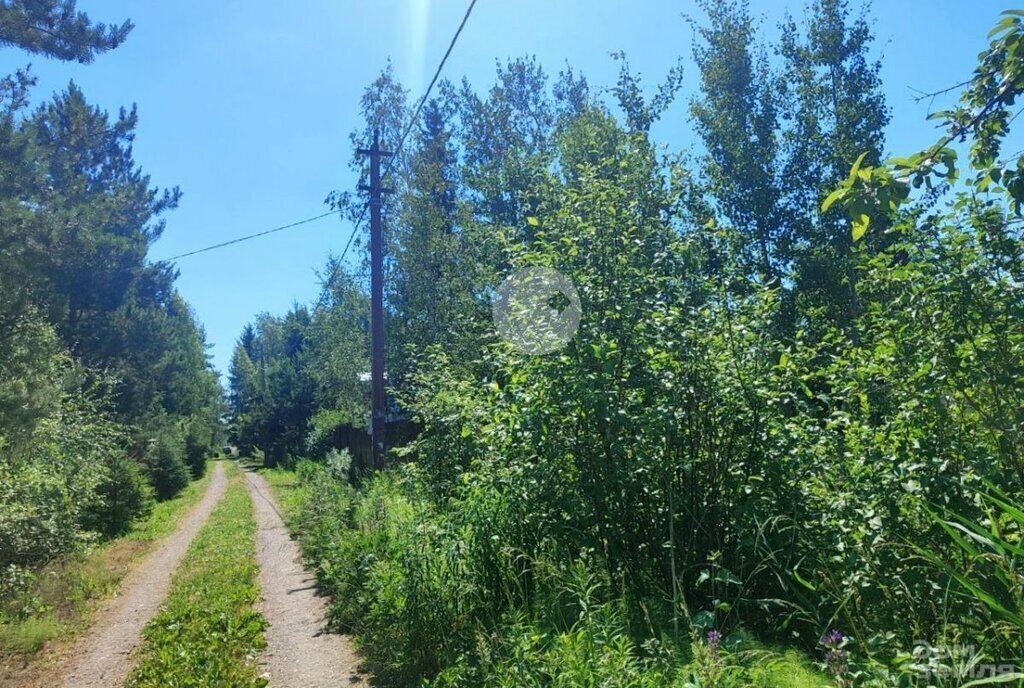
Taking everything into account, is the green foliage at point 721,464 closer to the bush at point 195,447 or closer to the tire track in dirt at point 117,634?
the tire track in dirt at point 117,634

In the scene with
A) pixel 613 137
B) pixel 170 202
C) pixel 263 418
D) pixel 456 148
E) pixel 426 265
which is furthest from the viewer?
pixel 263 418

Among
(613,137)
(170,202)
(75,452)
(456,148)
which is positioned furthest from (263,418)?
(613,137)

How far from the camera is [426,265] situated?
18672 millimetres

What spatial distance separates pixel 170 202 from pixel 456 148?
41.4 feet

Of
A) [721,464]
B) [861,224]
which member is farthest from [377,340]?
[861,224]

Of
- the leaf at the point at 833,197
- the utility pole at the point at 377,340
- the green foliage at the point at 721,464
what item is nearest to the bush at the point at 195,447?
the utility pole at the point at 377,340

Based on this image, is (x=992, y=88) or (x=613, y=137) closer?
(x=992, y=88)

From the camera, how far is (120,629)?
25.1ft

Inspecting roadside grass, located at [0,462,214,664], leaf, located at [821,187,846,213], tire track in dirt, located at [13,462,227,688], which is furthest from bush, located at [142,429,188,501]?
leaf, located at [821,187,846,213]

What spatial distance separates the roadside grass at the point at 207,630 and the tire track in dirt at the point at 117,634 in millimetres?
183

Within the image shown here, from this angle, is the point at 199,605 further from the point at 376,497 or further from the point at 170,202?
the point at 170,202

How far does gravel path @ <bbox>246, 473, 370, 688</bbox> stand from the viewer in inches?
220

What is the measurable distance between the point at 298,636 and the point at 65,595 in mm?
4653

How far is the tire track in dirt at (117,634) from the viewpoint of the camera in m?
6.15
